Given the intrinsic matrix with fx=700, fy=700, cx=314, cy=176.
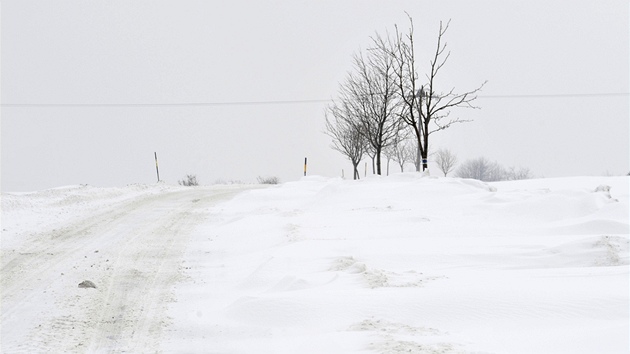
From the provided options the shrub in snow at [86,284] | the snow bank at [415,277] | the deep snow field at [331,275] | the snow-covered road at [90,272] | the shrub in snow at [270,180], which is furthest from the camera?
the shrub in snow at [270,180]

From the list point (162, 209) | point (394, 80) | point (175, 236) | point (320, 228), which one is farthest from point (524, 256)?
point (394, 80)

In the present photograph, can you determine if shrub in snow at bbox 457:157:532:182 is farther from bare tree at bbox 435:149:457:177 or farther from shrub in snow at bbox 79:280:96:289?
shrub in snow at bbox 79:280:96:289

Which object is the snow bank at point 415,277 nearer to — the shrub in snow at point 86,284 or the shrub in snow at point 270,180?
the shrub in snow at point 86,284

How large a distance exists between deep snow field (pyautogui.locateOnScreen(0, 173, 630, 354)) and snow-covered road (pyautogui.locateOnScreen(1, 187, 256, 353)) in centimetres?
3

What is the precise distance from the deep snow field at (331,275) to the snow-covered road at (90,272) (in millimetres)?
31

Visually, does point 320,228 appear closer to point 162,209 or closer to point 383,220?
point 383,220

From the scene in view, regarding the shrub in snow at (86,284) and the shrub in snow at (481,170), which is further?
the shrub in snow at (481,170)

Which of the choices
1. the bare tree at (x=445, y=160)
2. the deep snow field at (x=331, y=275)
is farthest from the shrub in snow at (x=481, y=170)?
the deep snow field at (x=331, y=275)

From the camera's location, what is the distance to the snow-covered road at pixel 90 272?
677 centimetres

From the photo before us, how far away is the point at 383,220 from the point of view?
1290 centimetres

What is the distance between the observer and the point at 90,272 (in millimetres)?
9648

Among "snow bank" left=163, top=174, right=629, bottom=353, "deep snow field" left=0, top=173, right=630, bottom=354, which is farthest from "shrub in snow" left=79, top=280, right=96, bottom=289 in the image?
"snow bank" left=163, top=174, right=629, bottom=353

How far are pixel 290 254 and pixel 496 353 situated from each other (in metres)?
5.22

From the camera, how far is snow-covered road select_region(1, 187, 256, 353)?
22.2ft
